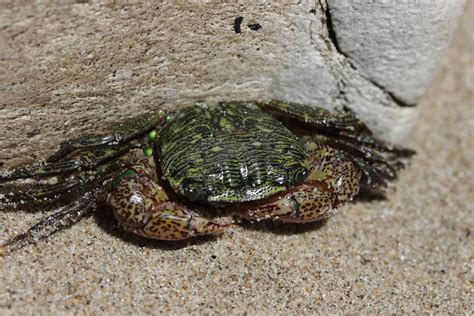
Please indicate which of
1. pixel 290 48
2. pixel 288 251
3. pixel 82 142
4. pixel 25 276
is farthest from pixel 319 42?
pixel 25 276

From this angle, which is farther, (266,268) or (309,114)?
(309,114)

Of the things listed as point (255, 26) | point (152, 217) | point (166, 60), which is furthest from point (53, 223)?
point (255, 26)

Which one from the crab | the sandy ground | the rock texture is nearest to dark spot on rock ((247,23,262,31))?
the rock texture

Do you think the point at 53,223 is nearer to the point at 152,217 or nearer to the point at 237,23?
the point at 152,217

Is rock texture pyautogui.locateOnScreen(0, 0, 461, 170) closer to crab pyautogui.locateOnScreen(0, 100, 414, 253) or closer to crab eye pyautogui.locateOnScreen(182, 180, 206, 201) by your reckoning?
crab pyautogui.locateOnScreen(0, 100, 414, 253)

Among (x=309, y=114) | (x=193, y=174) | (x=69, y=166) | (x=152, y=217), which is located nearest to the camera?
(x=152, y=217)

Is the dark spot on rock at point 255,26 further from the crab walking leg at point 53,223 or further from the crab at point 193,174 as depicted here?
the crab walking leg at point 53,223
